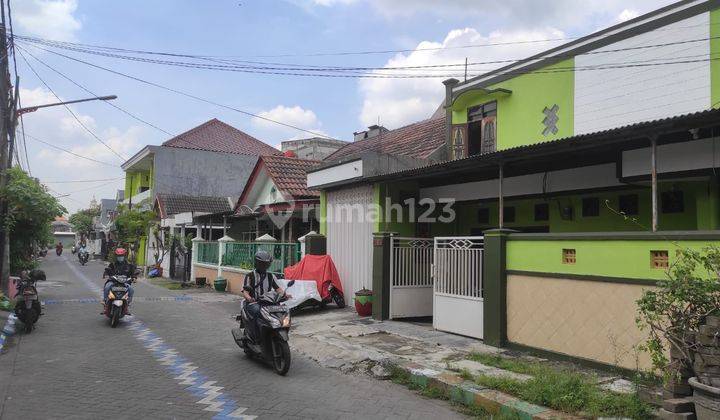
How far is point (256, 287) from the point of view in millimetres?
7410

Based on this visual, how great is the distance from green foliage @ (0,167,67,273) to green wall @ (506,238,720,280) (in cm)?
1014

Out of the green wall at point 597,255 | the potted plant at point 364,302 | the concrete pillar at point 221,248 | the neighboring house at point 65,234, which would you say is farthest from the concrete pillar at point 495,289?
the neighboring house at point 65,234

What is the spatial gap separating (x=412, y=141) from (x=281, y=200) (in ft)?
15.8

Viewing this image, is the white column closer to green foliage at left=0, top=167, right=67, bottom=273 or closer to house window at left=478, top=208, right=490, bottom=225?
green foliage at left=0, top=167, right=67, bottom=273

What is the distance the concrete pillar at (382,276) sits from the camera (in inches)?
413

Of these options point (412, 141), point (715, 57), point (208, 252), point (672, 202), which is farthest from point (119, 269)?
point (715, 57)

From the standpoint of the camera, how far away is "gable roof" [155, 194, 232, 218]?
92.9ft

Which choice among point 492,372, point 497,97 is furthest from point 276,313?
point 497,97

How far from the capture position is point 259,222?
66.3 feet

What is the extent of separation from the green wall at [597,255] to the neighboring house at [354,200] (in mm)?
4342

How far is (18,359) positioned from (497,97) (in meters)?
11.6

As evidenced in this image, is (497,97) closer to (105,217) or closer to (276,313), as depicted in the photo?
(276,313)

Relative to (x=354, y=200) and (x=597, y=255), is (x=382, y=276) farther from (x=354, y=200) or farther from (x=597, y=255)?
(x=597, y=255)

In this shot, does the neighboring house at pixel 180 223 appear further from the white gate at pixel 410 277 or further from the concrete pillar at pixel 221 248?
the white gate at pixel 410 277
